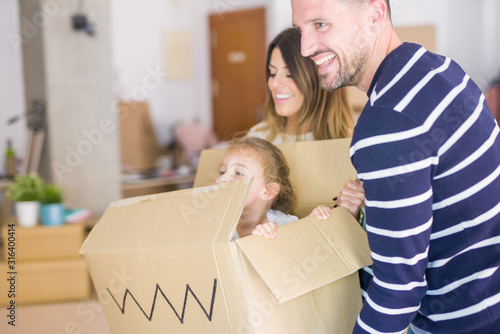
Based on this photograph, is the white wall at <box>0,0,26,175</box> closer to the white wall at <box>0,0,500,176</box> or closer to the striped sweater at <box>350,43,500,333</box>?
the white wall at <box>0,0,500,176</box>

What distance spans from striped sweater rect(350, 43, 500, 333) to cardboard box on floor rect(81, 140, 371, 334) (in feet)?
0.49

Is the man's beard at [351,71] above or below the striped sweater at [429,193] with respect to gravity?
above

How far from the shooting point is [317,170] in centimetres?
151

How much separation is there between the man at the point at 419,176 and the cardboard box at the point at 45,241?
2525 millimetres

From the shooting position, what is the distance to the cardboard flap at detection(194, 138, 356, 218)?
145 centimetres

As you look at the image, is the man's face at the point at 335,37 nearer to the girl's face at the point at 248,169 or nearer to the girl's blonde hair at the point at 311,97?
the girl's face at the point at 248,169

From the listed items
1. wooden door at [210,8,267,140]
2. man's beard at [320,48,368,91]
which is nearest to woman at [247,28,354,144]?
man's beard at [320,48,368,91]

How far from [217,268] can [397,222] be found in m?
0.35

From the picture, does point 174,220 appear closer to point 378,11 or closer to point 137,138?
point 378,11

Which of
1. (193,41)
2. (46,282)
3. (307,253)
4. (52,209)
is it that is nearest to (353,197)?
(307,253)

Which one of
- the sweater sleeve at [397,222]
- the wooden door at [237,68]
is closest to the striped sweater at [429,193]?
the sweater sleeve at [397,222]

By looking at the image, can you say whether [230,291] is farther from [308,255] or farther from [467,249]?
[467,249]

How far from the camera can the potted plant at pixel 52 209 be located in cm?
316

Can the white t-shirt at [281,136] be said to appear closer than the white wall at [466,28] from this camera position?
Yes
